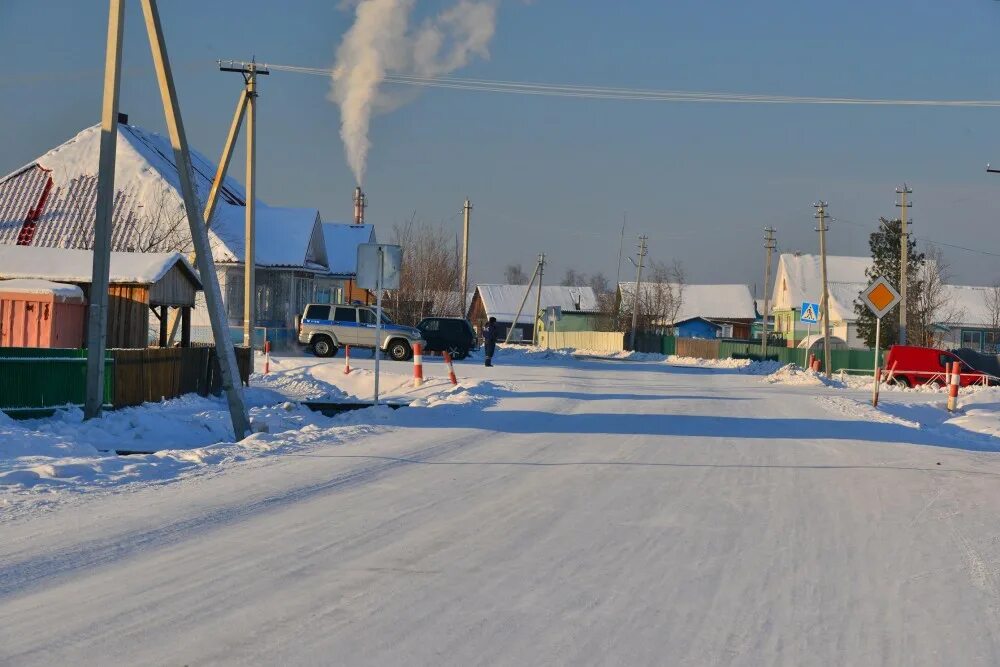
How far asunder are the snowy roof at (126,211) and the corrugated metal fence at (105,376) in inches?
811

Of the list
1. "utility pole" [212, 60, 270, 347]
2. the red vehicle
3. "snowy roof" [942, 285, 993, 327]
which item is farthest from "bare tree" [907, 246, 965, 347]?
"utility pole" [212, 60, 270, 347]

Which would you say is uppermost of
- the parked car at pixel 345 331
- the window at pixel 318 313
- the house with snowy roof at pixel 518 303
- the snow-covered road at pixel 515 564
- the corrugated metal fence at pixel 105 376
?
the house with snowy roof at pixel 518 303

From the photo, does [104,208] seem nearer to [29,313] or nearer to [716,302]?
[29,313]

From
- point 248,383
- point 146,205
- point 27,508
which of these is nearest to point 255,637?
point 27,508

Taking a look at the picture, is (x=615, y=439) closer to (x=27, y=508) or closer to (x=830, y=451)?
(x=830, y=451)

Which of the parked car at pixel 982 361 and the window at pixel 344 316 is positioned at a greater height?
the window at pixel 344 316

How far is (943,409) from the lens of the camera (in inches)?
1174

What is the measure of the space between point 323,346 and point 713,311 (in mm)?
82105

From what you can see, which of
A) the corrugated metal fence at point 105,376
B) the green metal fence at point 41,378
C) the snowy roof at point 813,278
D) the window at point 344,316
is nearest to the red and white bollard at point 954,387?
the corrugated metal fence at point 105,376

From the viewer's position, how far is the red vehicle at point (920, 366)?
43719 millimetres

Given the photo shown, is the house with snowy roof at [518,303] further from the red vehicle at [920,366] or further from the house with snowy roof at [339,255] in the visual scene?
the red vehicle at [920,366]

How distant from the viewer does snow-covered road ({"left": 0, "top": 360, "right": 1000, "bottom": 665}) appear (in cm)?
542

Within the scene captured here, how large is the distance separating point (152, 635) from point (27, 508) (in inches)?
167

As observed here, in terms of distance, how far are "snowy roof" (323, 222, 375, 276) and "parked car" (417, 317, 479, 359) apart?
6931 millimetres
